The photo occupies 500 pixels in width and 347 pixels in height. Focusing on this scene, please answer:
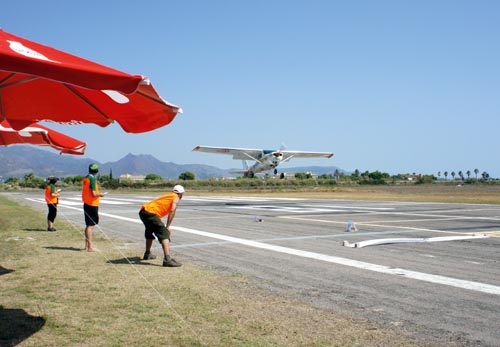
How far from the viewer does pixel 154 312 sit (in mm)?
5766

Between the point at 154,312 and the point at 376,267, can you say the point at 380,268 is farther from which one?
the point at 154,312

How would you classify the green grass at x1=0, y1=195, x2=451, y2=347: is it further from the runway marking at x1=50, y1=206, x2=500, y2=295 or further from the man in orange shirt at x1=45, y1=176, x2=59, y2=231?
the man in orange shirt at x1=45, y1=176, x2=59, y2=231

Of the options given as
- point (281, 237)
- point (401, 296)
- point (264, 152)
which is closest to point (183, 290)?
point (401, 296)

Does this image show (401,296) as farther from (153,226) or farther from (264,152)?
(264,152)

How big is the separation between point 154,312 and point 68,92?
2707mm

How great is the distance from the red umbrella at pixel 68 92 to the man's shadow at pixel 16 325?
91.3 inches

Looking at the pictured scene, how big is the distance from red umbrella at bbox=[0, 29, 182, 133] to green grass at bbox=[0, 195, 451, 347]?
7.11ft

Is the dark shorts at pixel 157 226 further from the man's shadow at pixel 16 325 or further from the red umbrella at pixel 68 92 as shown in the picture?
the man's shadow at pixel 16 325

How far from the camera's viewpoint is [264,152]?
52.6 m

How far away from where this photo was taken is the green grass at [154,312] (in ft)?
15.9

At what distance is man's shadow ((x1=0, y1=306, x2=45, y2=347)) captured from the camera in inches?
188

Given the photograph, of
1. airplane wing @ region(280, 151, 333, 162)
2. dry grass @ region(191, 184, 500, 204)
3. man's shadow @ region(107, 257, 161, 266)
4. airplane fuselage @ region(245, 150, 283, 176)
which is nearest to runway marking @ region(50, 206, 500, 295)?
man's shadow @ region(107, 257, 161, 266)

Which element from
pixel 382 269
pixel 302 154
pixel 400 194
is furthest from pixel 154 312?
pixel 302 154

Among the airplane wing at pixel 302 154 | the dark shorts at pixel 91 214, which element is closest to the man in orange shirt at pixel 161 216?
the dark shorts at pixel 91 214
